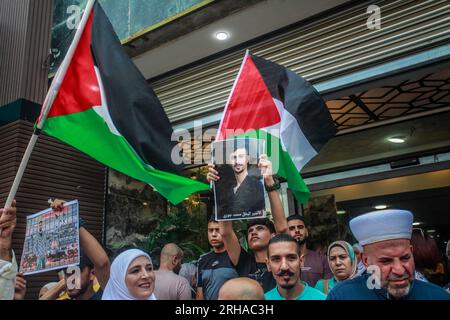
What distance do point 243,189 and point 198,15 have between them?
3.02m

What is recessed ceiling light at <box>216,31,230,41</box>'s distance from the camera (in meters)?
6.10

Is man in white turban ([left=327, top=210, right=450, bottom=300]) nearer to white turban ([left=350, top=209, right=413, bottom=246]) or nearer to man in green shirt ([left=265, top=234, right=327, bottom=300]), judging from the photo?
white turban ([left=350, top=209, right=413, bottom=246])

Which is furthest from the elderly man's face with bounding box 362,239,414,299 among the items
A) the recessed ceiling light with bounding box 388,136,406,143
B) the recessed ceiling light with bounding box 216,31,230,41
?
the recessed ceiling light with bounding box 388,136,406,143

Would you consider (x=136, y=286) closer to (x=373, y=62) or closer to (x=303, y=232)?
(x=303, y=232)

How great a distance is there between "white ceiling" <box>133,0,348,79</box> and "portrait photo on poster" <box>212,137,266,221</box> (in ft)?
7.63

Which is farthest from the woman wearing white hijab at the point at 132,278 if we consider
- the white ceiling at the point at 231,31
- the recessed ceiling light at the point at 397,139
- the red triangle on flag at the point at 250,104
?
the recessed ceiling light at the point at 397,139

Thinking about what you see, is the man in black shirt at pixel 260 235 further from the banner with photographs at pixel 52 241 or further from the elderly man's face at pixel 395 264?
the elderly man's face at pixel 395 264

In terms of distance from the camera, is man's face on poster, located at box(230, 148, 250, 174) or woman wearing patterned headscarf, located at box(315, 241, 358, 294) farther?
woman wearing patterned headscarf, located at box(315, 241, 358, 294)

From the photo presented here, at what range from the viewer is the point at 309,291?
10.5ft

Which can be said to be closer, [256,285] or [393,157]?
[256,285]

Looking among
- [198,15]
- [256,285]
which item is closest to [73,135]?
A: [256,285]

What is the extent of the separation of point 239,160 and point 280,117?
87cm

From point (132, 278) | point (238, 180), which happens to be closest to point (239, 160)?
point (238, 180)

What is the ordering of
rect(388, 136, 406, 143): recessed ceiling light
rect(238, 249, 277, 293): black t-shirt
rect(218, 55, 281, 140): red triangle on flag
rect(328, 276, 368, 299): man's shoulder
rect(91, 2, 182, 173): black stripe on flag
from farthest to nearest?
rect(388, 136, 406, 143): recessed ceiling light → rect(218, 55, 281, 140): red triangle on flag → rect(238, 249, 277, 293): black t-shirt → rect(91, 2, 182, 173): black stripe on flag → rect(328, 276, 368, 299): man's shoulder
